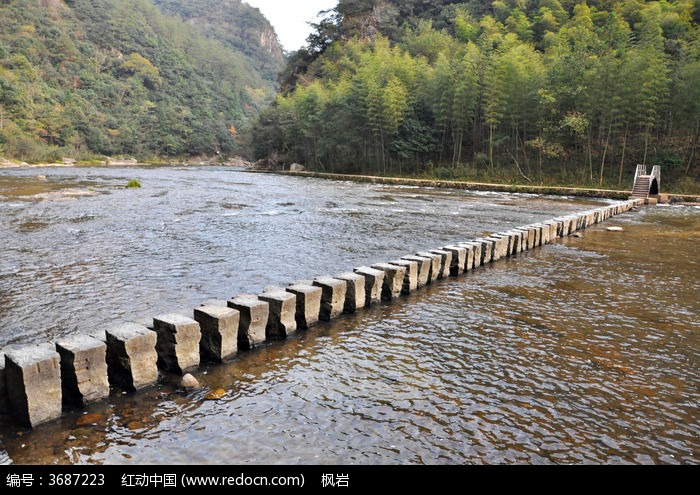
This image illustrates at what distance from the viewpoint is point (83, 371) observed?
13.3ft

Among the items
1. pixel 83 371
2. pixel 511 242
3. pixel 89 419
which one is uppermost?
pixel 511 242

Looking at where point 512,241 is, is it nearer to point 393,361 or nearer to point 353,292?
point 353,292

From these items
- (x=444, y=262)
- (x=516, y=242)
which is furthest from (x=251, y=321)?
(x=516, y=242)

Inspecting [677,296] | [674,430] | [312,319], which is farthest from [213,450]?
[677,296]

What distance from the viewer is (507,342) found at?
19.3 feet

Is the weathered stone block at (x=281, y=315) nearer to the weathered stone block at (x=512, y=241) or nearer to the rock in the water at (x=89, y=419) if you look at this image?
the rock in the water at (x=89, y=419)

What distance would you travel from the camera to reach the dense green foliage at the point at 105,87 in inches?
2817

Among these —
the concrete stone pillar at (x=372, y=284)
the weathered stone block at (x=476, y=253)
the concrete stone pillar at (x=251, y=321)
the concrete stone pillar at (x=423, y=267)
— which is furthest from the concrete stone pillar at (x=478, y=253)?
the concrete stone pillar at (x=251, y=321)

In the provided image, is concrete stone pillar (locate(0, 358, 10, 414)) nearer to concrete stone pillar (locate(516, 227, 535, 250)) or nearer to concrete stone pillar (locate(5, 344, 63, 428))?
concrete stone pillar (locate(5, 344, 63, 428))

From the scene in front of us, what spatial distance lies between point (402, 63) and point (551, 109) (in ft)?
62.7

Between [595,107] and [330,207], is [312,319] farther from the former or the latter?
[595,107]

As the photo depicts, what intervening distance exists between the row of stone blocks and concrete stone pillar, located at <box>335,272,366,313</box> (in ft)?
0.05

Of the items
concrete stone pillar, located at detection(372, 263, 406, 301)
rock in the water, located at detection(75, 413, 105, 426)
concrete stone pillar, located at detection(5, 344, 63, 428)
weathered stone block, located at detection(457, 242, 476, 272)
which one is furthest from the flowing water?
weathered stone block, located at detection(457, 242, 476, 272)

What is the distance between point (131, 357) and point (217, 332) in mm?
921
